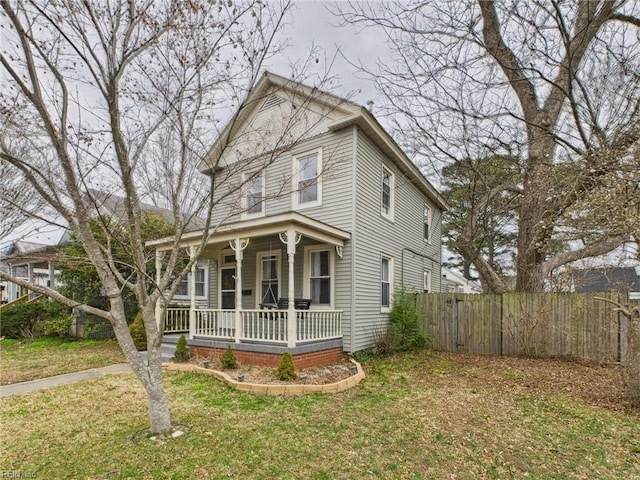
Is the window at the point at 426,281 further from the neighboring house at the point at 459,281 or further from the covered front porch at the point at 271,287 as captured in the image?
the neighboring house at the point at 459,281

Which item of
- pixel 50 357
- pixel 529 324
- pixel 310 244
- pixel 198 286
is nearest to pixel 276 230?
pixel 310 244

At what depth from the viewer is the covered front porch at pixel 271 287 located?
7.70 metres

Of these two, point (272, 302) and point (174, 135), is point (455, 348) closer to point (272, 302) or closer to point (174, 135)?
point (272, 302)

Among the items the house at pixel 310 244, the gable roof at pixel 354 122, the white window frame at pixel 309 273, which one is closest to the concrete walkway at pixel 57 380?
the house at pixel 310 244

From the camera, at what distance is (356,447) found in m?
3.97

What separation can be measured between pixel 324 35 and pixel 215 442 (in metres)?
5.45

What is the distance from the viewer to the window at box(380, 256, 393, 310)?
10.5 metres

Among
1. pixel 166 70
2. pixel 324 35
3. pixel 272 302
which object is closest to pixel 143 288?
pixel 166 70

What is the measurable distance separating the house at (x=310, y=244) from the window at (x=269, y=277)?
29 mm

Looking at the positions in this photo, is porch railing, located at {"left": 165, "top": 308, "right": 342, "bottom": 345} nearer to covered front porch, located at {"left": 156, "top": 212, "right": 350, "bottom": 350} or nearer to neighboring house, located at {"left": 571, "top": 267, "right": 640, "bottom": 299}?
covered front porch, located at {"left": 156, "top": 212, "right": 350, "bottom": 350}

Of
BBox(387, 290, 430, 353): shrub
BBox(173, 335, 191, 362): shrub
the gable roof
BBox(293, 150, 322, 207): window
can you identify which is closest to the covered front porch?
BBox(173, 335, 191, 362): shrub

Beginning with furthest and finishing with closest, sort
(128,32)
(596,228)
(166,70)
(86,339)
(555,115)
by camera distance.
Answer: (86,339) < (555,115) < (596,228) < (166,70) < (128,32)

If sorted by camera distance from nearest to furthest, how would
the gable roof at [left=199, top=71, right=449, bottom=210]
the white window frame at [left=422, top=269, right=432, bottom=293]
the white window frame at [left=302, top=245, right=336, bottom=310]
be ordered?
the gable roof at [left=199, top=71, right=449, bottom=210], the white window frame at [left=302, top=245, right=336, bottom=310], the white window frame at [left=422, top=269, right=432, bottom=293]

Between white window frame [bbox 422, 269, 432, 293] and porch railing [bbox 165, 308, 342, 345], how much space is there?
590 centimetres
